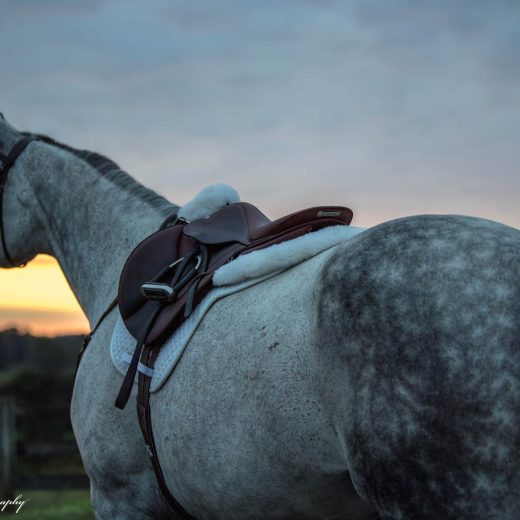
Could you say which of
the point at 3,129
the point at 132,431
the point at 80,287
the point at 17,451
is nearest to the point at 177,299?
the point at 132,431

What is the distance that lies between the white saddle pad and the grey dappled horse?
0.05 meters

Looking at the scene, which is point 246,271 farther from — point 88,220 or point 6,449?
point 6,449

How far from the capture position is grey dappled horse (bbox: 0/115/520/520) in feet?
7.39

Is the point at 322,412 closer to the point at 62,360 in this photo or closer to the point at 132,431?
the point at 132,431

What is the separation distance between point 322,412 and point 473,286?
683 mm

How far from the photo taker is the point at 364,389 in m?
2.38

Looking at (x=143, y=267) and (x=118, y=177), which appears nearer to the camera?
(x=143, y=267)

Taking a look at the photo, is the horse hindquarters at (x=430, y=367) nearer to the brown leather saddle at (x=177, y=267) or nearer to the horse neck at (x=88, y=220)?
the brown leather saddle at (x=177, y=267)

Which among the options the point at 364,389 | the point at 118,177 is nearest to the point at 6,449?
the point at 118,177

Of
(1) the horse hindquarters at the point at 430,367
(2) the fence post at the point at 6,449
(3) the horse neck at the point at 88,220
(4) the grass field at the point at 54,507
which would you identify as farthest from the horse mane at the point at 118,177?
(2) the fence post at the point at 6,449

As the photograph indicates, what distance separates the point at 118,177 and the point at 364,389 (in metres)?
2.68

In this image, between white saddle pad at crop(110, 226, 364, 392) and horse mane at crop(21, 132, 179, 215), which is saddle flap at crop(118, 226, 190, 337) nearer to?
white saddle pad at crop(110, 226, 364, 392)

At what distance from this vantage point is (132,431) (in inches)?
138

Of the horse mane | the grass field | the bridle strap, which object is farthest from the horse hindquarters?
the grass field
